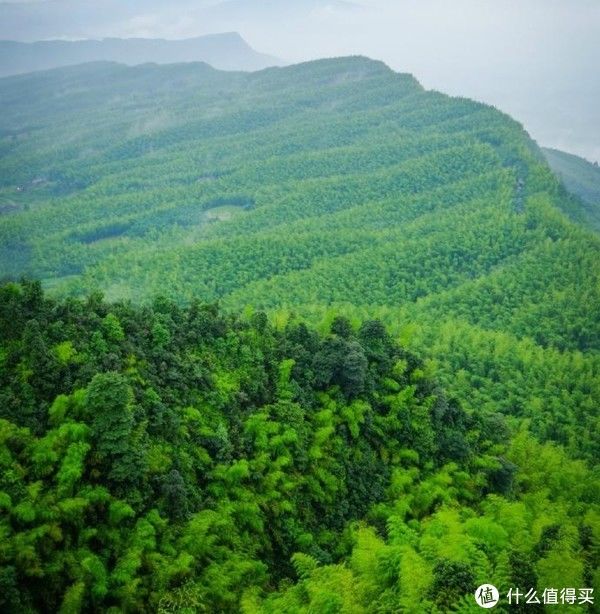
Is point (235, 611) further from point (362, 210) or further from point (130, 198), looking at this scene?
point (130, 198)

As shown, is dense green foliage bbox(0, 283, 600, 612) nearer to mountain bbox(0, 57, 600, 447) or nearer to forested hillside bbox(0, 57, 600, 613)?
forested hillside bbox(0, 57, 600, 613)

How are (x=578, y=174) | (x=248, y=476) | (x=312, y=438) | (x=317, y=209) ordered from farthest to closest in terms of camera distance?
(x=578, y=174), (x=317, y=209), (x=312, y=438), (x=248, y=476)

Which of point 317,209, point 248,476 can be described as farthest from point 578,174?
point 248,476

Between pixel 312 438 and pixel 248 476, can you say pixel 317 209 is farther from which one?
pixel 248 476

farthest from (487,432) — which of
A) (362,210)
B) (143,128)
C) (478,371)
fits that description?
(143,128)

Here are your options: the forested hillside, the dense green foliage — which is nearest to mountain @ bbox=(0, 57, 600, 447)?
the forested hillside
